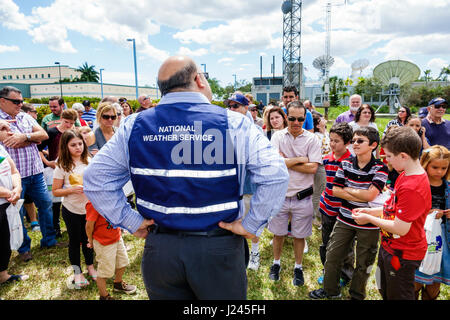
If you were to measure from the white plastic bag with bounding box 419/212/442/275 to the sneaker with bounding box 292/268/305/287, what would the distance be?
133 centimetres

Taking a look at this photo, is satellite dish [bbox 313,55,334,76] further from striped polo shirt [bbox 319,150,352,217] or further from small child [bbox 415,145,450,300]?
small child [bbox 415,145,450,300]

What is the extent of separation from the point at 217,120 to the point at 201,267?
83 centimetres

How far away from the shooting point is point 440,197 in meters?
2.74

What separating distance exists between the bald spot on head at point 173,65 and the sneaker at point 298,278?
2976 mm

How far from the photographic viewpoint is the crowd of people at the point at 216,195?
61.2 inches

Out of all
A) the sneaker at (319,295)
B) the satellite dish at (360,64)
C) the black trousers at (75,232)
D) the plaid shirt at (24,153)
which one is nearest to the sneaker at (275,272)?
the sneaker at (319,295)

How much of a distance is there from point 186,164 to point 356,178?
6.90ft

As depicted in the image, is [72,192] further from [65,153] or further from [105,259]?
[105,259]

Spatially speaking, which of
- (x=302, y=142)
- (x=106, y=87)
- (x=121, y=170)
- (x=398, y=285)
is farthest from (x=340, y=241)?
(x=106, y=87)

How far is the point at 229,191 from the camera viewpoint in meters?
1.59

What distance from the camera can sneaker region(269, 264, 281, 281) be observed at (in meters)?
3.61

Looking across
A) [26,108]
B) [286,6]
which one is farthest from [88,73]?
[26,108]

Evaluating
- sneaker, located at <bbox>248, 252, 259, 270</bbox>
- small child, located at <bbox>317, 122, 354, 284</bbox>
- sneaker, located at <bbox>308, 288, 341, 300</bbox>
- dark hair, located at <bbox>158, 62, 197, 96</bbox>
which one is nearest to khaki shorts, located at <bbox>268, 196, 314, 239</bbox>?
small child, located at <bbox>317, 122, 354, 284</bbox>
